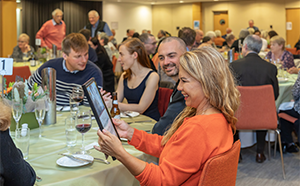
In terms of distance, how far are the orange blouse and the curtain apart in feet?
46.3

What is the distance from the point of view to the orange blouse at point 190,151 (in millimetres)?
1201

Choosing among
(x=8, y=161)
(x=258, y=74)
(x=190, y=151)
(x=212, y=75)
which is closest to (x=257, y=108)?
(x=258, y=74)

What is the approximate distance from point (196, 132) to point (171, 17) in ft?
57.2

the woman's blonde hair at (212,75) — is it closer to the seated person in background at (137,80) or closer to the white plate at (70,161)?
the white plate at (70,161)

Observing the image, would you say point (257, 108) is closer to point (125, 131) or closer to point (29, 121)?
point (125, 131)

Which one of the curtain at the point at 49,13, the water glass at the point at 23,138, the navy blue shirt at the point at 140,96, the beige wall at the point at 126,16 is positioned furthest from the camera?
the beige wall at the point at 126,16

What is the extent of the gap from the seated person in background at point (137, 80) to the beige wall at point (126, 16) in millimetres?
13749

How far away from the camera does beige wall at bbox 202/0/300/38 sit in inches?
612

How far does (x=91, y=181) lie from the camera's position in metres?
1.37

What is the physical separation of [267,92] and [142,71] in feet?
4.26

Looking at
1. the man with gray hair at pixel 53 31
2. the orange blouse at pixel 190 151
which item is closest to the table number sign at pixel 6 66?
the orange blouse at pixel 190 151

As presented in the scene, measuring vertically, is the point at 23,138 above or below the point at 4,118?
below

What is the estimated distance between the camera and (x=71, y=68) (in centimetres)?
310

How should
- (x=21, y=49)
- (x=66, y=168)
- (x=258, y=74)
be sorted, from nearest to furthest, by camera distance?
(x=66, y=168) < (x=258, y=74) < (x=21, y=49)
